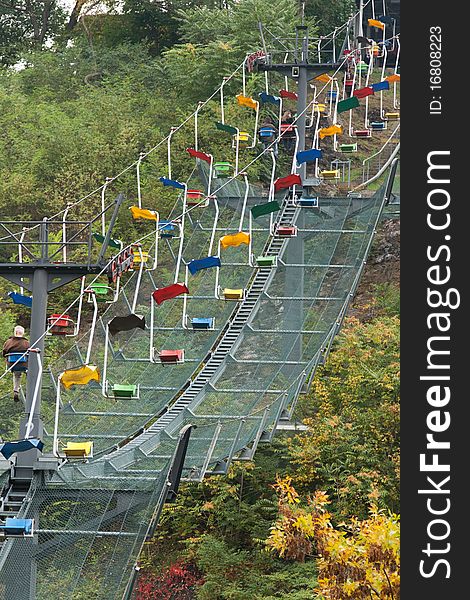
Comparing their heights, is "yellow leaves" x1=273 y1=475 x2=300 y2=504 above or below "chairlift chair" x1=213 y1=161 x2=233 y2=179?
below

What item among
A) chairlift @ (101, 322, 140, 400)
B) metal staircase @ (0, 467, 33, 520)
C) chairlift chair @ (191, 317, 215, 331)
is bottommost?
metal staircase @ (0, 467, 33, 520)

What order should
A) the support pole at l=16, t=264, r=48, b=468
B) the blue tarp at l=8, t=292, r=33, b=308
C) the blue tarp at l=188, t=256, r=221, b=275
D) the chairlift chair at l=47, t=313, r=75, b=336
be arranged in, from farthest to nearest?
the blue tarp at l=188, t=256, r=221, b=275 < the blue tarp at l=8, t=292, r=33, b=308 < the chairlift chair at l=47, t=313, r=75, b=336 < the support pole at l=16, t=264, r=48, b=468

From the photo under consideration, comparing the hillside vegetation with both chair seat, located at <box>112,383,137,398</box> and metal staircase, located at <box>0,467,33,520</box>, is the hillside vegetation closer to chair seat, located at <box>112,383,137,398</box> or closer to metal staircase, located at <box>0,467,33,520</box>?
metal staircase, located at <box>0,467,33,520</box>

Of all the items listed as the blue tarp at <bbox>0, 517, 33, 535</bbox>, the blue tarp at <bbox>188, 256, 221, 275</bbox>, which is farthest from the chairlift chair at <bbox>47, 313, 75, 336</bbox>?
the blue tarp at <bbox>188, 256, 221, 275</bbox>

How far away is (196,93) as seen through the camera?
109 ft

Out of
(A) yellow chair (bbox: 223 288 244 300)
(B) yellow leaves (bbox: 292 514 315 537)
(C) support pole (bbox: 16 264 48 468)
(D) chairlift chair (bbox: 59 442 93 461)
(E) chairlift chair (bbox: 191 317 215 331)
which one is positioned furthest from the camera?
(A) yellow chair (bbox: 223 288 244 300)

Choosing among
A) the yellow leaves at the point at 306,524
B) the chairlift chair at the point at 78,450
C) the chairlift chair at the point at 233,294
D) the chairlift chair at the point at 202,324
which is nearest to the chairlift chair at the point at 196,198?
the chairlift chair at the point at 233,294

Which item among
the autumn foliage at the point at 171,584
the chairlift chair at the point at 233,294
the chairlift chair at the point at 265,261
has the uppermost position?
the chairlift chair at the point at 265,261

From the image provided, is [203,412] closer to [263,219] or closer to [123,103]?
[263,219]

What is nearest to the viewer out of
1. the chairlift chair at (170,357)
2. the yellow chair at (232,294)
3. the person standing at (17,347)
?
the person standing at (17,347)

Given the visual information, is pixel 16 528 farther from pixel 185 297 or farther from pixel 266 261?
pixel 266 261

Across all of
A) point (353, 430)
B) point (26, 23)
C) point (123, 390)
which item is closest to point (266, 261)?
point (353, 430)

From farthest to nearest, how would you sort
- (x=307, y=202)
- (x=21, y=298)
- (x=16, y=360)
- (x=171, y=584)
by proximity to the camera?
(x=307, y=202), (x=171, y=584), (x=21, y=298), (x=16, y=360)

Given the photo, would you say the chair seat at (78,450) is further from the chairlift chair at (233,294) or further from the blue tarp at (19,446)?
the chairlift chair at (233,294)
